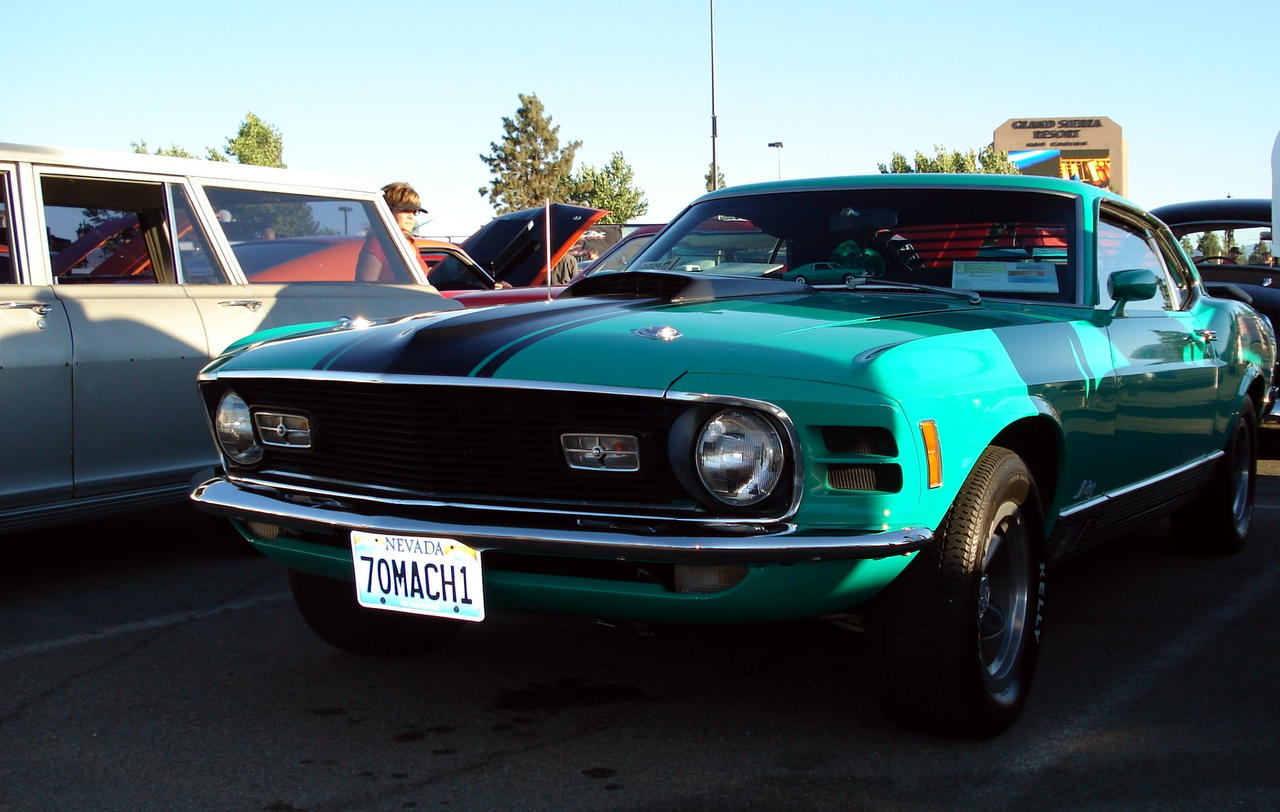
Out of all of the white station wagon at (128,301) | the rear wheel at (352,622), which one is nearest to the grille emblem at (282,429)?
the rear wheel at (352,622)

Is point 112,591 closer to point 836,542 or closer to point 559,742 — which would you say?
point 559,742

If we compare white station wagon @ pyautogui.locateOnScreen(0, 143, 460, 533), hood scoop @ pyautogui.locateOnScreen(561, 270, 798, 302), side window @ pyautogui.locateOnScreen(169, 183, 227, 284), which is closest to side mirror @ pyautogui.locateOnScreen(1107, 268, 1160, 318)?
hood scoop @ pyautogui.locateOnScreen(561, 270, 798, 302)

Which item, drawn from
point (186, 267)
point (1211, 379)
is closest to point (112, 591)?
point (186, 267)

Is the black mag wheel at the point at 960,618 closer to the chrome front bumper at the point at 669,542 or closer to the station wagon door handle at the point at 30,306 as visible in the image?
the chrome front bumper at the point at 669,542

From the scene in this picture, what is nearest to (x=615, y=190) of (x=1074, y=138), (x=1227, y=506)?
(x=1227, y=506)

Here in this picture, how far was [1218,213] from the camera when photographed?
30.9 feet

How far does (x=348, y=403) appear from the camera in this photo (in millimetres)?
3146

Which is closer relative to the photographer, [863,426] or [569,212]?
[863,426]

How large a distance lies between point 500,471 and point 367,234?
11.4ft

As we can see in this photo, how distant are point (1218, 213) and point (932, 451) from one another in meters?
7.62

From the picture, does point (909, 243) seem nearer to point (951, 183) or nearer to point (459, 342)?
point (951, 183)

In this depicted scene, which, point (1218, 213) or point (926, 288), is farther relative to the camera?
point (1218, 213)

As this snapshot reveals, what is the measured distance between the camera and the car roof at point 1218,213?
9.34 meters

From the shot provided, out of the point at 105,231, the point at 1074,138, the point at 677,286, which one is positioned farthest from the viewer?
the point at 1074,138
